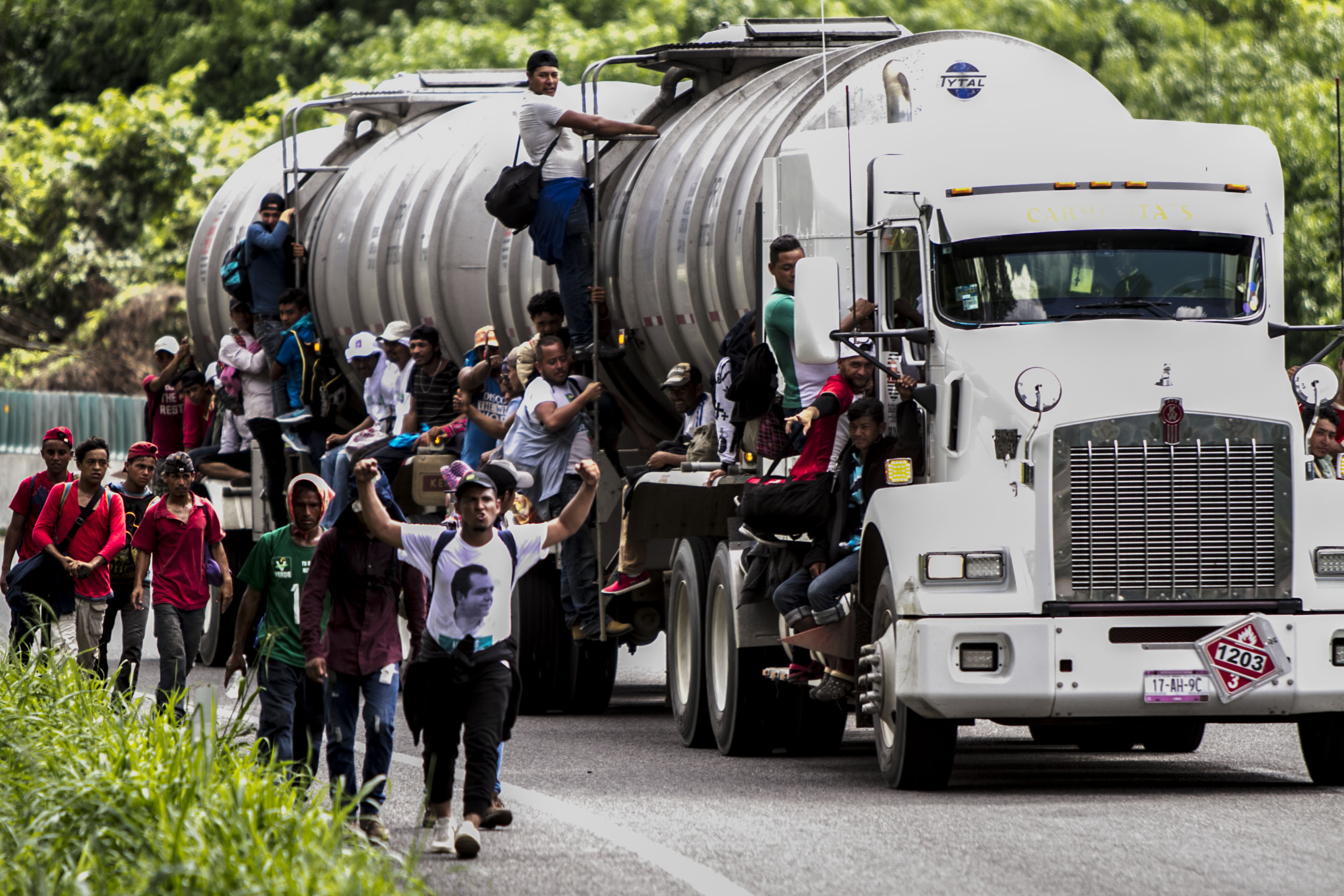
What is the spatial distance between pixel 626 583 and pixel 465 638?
530cm

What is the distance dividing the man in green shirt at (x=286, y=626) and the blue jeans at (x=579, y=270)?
184 inches

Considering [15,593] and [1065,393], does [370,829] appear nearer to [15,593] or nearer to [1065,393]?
[1065,393]

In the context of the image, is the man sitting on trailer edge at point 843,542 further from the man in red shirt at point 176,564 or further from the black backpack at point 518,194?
the black backpack at point 518,194

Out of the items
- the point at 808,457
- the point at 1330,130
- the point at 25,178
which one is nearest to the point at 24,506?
the point at 808,457

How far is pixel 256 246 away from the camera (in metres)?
19.5

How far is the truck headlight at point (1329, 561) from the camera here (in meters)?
10.7

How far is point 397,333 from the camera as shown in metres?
17.7

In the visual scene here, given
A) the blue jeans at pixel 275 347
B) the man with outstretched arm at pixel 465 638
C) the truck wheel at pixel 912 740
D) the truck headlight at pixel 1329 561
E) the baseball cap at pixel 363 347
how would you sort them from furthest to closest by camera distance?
the blue jeans at pixel 275 347 < the baseball cap at pixel 363 347 < the truck wheel at pixel 912 740 < the truck headlight at pixel 1329 561 < the man with outstretched arm at pixel 465 638

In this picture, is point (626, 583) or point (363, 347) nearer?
point (626, 583)

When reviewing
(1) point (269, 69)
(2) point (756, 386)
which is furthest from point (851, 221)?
(1) point (269, 69)

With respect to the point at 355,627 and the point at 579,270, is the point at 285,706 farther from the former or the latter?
the point at 579,270

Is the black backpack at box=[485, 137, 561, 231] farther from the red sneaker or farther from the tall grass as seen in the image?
the tall grass

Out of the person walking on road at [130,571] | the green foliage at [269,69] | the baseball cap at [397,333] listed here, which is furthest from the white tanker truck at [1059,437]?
the green foliage at [269,69]

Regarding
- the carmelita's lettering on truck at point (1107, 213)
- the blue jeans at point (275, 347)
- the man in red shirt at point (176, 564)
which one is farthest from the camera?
the blue jeans at point (275, 347)
